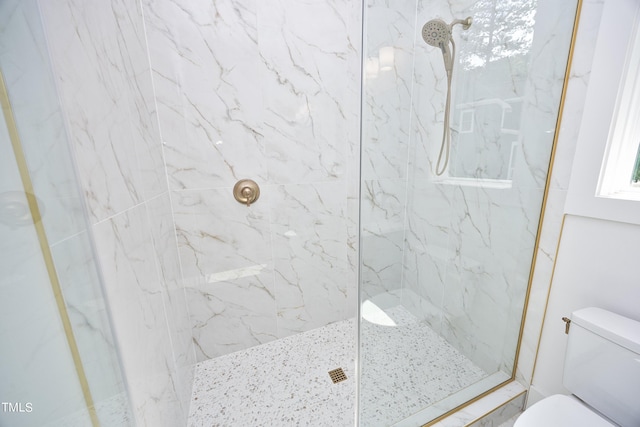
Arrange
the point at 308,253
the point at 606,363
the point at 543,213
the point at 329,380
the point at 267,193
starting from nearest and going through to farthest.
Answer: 1. the point at 606,363
2. the point at 543,213
3. the point at 329,380
4. the point at 267,193
5. the point at 308,253

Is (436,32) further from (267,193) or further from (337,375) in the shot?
(337,375)

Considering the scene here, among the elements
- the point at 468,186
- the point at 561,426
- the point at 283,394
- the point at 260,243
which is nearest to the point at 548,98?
the point at 468,186

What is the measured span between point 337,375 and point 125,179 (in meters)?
1.52

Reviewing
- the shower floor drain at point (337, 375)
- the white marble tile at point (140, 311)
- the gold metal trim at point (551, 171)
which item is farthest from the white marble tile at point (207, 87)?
the gold metal trim at point (551, 171)

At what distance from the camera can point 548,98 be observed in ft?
3.69

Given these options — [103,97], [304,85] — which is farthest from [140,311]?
[304,85]

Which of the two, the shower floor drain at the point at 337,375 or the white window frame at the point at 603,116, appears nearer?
the white window frame at the point at 603,116

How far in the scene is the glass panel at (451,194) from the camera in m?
1.16

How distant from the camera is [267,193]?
5.20ft

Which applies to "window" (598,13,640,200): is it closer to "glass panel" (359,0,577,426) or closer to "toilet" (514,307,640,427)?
"glass panel" (359,0,577,426)

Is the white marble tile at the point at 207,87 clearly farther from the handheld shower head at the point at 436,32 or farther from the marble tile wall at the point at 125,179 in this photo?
the handheld shower head at the point at 436,32

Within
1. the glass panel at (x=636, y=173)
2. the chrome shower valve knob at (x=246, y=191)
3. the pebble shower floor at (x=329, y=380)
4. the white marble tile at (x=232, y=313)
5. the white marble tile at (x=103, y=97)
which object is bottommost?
the pebble shower floor at (x=329, y=380)

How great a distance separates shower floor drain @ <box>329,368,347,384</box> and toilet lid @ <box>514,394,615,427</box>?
0.87m

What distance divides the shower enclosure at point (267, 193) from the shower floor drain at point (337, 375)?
59 millimetres
